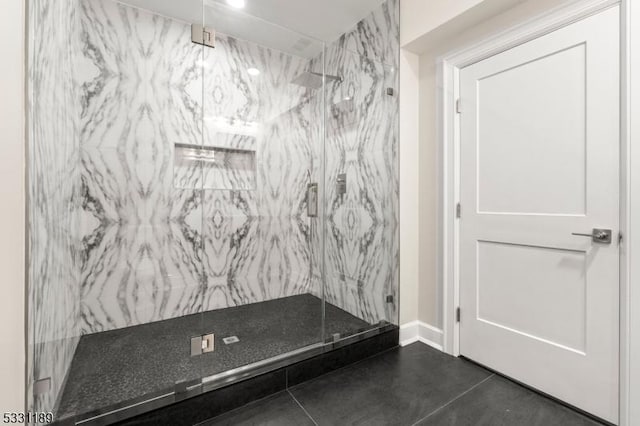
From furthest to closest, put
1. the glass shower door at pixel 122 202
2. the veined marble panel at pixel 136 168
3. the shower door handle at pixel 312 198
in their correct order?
the shower door handle at pixel 312 198 → the veined marble panel at pixel 136 168 → the glass shower door at pixel 122 202

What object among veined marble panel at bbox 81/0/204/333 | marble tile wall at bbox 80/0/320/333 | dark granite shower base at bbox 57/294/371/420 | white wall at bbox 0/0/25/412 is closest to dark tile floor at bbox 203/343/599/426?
dark granite shower base at bbox 57/294/371/420

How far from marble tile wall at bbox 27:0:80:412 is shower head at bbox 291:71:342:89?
157 cm

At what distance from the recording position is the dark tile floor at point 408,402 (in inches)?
56.1

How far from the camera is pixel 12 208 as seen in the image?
37.7 inches

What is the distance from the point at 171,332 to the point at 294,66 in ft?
8.11

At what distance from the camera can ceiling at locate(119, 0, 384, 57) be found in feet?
6.82

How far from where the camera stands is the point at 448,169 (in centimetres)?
211

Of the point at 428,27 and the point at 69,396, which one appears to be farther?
the point at 428,27

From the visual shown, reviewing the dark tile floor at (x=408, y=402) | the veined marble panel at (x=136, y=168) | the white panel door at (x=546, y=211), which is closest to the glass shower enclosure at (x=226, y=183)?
the veined marble panel at (x=136, y=168)

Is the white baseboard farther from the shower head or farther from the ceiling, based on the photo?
the ceiling

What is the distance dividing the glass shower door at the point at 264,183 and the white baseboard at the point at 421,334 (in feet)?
2.29

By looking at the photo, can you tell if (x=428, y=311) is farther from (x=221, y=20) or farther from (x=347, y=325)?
(x=221, y=20)

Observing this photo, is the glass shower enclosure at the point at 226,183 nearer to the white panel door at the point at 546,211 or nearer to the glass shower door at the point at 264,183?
the glass shower door at the point at 264,183

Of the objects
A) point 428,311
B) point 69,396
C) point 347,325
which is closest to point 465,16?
point 428,311
